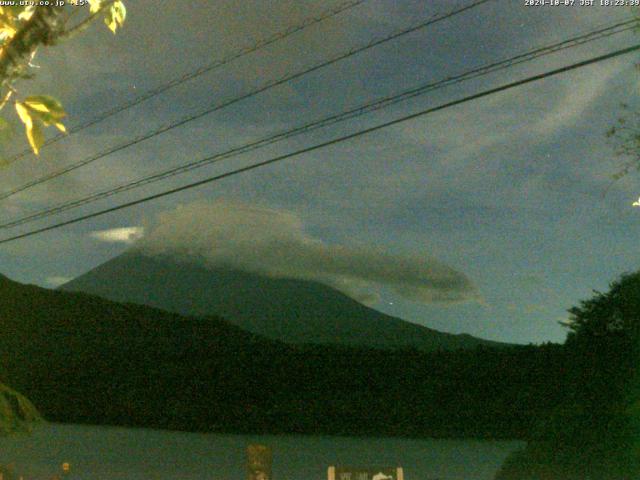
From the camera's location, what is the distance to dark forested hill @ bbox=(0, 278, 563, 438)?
17.0m

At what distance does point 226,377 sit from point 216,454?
346 cm

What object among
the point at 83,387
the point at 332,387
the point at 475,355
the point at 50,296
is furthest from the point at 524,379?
the point at 50,296

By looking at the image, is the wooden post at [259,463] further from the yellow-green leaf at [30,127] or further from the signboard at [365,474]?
the yellow-green leaf at [30,127]

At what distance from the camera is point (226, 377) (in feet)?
75.7

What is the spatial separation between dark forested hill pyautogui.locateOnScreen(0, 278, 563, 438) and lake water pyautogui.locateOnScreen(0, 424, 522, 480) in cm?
46

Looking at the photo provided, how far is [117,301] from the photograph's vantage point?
86.9ft

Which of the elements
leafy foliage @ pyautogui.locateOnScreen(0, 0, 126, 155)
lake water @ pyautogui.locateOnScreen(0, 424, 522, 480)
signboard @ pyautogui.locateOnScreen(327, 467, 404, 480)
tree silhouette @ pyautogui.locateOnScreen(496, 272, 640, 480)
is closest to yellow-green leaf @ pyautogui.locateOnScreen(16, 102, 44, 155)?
leafy foliage @ pyautogui.locateOnScreen(0, 0, 126, 155)

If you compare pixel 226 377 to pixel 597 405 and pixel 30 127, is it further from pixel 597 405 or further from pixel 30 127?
pixel 30 127

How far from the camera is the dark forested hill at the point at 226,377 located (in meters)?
17.0

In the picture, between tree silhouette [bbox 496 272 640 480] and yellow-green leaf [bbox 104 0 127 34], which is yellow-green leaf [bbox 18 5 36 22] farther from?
tree silhouette [bbox 496 272 640 480]

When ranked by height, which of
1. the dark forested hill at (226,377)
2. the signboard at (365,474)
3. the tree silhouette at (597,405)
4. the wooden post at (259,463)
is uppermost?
the dark forested hill at (226,377)

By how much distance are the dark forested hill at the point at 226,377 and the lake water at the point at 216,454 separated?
0.46 m

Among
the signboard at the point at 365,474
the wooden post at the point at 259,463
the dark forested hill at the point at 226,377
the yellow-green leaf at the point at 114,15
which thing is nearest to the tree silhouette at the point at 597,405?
the dark forested hill at the point at 226,377

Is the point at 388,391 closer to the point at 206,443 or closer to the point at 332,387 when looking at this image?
the point at 332,387
